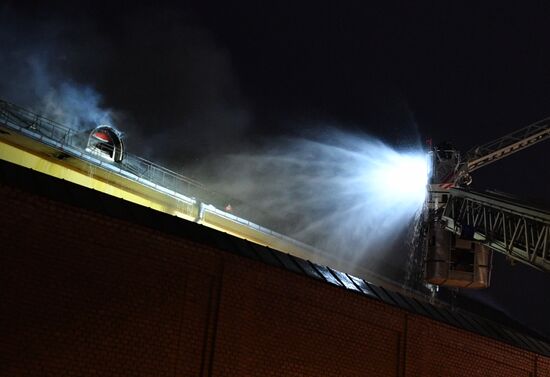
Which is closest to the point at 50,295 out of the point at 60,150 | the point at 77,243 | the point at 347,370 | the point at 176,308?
the point at 77,243

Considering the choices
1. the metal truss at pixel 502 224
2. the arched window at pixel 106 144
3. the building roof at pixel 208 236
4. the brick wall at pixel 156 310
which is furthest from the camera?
the arched window at pixel 106 144

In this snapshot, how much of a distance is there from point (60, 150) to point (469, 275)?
12421mm

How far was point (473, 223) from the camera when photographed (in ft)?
62.3

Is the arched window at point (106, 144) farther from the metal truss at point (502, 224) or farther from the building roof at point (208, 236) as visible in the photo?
the building roof at point (208, 236)

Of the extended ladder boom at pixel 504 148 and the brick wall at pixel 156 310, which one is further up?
the extended ladder boom at pixel 504 148

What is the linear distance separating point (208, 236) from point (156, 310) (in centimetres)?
180

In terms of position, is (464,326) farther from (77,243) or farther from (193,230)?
(77,243)

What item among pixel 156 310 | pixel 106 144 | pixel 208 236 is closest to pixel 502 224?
pixel 208 236

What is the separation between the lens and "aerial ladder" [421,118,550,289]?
54.9 feet

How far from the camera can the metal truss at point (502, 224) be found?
16297 millimetres

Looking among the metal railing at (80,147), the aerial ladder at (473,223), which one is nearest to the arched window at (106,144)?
the metal railing at (80,147)

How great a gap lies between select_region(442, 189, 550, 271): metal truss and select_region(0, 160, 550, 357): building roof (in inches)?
80.6

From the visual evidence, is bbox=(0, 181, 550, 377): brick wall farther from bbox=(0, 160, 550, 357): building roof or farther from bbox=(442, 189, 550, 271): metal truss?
bbox=(442, 189, 550, 271): metal truss

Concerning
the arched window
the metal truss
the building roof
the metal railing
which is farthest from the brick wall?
the arched window
